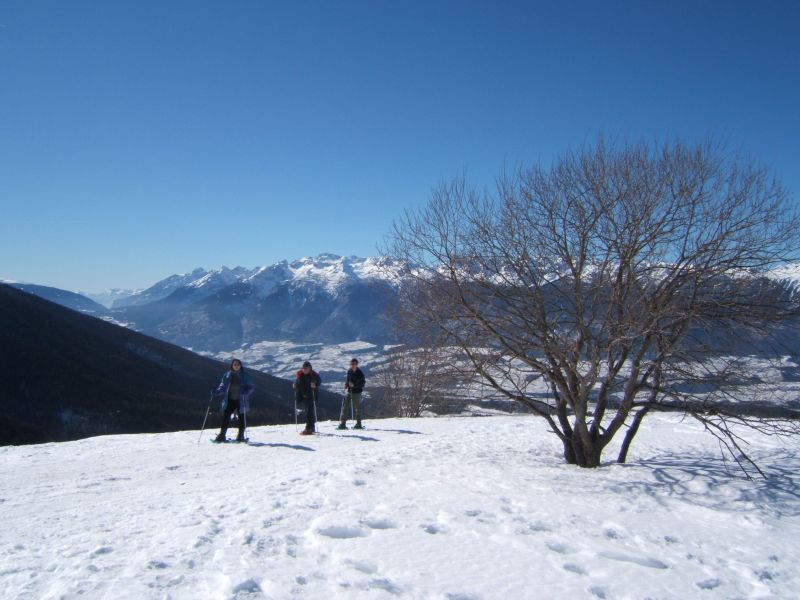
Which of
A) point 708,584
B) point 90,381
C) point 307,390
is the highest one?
point 90,381

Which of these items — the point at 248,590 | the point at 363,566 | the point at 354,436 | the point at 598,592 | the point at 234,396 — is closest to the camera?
the point at 248,590

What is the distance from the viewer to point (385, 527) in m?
6.31

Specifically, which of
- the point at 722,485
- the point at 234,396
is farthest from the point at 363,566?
the point at 234,396

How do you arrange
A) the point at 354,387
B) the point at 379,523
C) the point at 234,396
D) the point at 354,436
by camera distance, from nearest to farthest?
the point at 379,523 → the point at 234,396 → the point at 354,436 → the point at 354,387

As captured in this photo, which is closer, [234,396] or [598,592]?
[598,592]

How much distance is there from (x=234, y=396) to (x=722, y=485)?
1092 cm

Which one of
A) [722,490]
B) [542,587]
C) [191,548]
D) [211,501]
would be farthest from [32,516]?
[722,490]

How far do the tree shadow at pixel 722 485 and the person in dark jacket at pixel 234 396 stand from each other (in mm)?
8937

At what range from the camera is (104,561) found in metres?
4.81

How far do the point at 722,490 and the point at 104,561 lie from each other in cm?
942

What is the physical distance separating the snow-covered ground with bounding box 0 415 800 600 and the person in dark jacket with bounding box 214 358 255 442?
5.61 ft

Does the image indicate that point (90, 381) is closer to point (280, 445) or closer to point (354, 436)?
point (354, 436)

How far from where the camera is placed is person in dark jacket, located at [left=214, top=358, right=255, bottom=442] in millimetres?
13414

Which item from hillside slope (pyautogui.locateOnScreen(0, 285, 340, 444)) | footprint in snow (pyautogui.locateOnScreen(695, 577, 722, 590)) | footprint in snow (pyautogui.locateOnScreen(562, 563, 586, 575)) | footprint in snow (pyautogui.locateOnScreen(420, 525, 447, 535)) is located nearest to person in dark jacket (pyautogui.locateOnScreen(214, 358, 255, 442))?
footprint in snow (pyautogui.locateOnScreen(420, 525, 447, 535))
